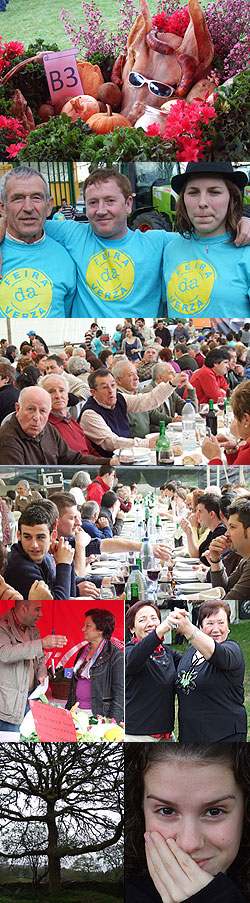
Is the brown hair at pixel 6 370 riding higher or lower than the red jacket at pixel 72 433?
higher

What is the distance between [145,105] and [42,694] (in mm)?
2327

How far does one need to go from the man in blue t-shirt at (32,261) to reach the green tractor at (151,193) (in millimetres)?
303

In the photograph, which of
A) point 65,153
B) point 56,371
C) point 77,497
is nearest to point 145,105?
point 65,153

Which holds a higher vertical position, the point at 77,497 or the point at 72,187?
the point at 72,187

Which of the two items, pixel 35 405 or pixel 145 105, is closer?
pixel 35 405

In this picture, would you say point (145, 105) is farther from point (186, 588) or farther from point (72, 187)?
point (186, 588)

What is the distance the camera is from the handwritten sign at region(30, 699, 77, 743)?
4.38 m

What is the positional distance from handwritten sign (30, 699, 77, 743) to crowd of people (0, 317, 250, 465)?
99 centimetres

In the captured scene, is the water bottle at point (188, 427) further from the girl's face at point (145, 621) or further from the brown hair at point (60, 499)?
the girl's face at point (145, 621)

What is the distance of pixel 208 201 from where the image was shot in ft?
13.8

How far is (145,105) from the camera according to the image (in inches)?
176

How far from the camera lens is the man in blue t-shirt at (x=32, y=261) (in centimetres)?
420

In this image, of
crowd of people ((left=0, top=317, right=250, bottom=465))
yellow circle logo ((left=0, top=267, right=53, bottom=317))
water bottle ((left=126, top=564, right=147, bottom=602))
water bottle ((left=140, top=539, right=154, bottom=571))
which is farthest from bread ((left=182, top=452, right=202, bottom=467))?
yellow circle logo ((left=0, top=267, right=53, bottom=317))

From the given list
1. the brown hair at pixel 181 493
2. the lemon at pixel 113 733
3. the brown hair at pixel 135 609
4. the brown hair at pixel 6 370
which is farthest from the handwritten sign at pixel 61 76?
the lemon at pixel 113 733
